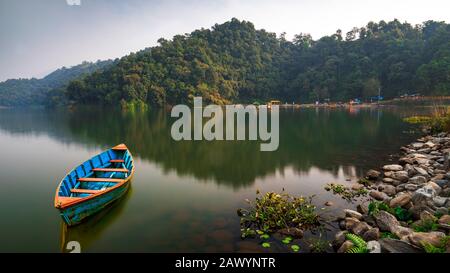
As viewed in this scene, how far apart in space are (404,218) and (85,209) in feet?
26.0

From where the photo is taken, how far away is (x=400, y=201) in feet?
26.0

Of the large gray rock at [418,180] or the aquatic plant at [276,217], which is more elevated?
the large gray rock at [418,180]

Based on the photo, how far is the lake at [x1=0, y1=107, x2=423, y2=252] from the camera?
7.67m

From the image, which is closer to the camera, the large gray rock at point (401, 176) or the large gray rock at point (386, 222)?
the large gray rock at point (386, 222)

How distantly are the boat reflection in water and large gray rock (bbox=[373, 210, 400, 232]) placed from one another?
677 cm

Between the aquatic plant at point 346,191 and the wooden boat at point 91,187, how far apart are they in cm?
692

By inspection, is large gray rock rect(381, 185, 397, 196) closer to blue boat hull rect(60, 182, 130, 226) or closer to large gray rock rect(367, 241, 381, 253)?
large gray rock rect(367, 241, 381, 253)

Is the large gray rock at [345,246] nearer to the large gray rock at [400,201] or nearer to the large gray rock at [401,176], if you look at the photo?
the large gray rock at [400,201]

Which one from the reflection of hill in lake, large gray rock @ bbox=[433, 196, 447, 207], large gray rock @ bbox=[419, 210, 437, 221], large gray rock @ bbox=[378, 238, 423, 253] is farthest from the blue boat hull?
large gray rock @ bbox=[433, 196, 447, 207]

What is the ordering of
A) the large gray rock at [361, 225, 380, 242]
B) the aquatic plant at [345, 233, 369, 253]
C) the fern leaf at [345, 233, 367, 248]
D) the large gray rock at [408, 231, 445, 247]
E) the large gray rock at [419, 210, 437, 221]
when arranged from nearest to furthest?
the large gray rock at [408, 231, 445, 247]
the aquatic plant at [345, 233, 369, 253]
the fern leaf at [345, 233, 367, 248]
the large gray rock at [361, 225, 380, 242]
the large gray rock at [419, 210, 437, 221]

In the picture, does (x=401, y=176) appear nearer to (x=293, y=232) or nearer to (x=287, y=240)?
(x=293, y=232)

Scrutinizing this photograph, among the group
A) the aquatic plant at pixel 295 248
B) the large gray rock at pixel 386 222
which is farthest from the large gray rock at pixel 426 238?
the aquatic plant at pixel 295 248

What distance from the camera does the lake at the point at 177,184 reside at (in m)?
7.67
